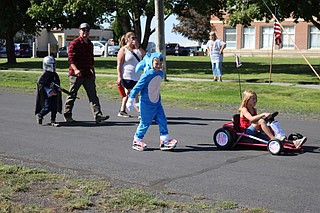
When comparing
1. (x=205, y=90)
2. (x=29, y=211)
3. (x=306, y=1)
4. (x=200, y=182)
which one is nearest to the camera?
(x=29, y=211)

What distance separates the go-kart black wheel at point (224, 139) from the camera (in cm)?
890

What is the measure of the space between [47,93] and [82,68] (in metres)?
0.93

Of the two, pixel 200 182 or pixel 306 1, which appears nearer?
pixel 200 182

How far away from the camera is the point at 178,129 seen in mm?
11180

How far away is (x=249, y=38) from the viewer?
67875 mm

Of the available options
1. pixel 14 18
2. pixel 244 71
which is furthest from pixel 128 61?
pixel 14 18

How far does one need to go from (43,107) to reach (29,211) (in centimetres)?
613

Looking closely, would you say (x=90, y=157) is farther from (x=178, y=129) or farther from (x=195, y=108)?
(x=195, y=108)

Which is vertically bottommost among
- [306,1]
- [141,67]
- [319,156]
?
[319,156]

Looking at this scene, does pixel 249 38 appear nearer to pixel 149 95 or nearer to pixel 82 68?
pixel 82 68

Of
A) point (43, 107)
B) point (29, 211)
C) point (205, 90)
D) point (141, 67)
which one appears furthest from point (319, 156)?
point (205, 90)

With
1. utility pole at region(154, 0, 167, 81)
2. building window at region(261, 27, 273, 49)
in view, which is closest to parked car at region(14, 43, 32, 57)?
building window at region(261, 27, 273, 49)

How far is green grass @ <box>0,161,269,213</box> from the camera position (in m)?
5.70

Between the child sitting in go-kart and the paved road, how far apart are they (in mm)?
267
